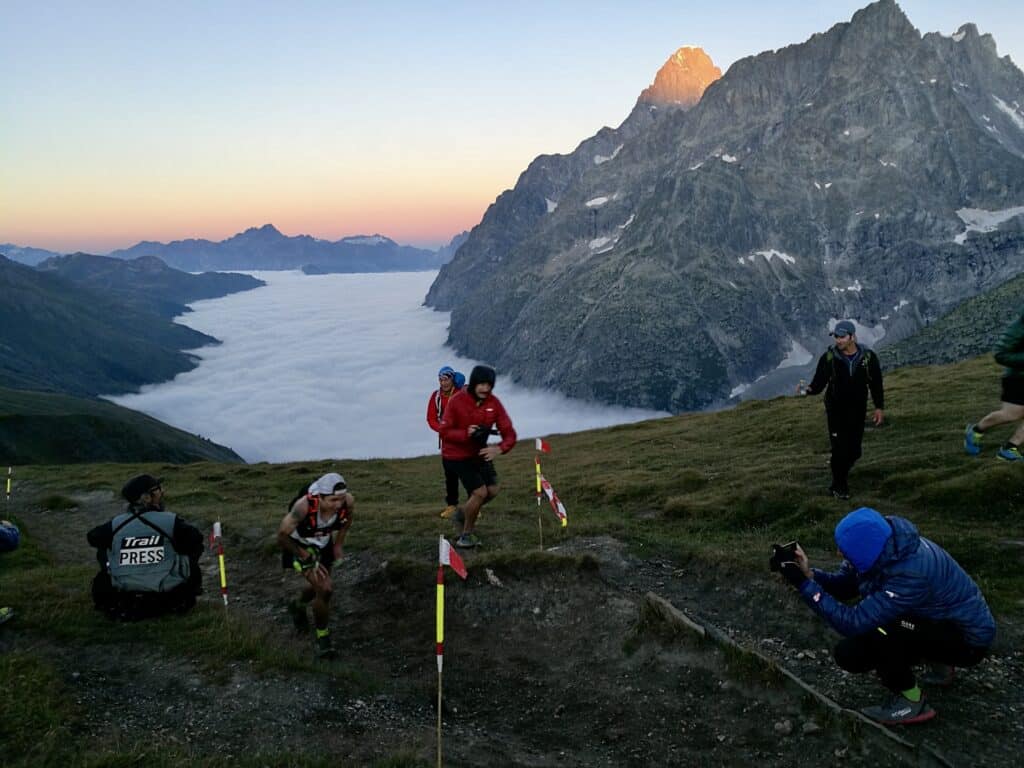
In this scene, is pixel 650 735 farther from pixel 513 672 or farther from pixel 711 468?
pixel 711 468

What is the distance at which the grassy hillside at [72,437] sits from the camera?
100938 mm

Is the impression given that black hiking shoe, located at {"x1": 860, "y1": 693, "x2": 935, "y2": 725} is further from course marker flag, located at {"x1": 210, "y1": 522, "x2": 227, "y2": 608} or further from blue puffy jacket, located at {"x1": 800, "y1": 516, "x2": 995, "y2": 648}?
course marker flag, located at {"x1": 210, "y1": 522, "x2": 227, "y2": 608}

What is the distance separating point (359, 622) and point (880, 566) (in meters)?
10.1

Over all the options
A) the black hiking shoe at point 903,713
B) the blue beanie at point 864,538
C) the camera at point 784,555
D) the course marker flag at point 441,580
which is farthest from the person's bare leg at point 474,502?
the black hiking shoe at point 903,713

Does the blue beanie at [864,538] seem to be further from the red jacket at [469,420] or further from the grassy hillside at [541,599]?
the red jacket at [469,420]

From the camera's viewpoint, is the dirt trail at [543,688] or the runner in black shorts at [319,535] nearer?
the dirt trail at [543,688]

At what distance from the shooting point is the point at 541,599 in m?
12.8

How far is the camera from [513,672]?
10.9 meters

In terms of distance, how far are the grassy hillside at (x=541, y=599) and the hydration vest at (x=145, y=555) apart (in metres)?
0.82

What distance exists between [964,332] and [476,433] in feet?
491

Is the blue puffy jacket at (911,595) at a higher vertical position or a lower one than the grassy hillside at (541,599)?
higher

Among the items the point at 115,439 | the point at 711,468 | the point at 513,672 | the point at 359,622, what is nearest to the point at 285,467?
the point at 711,468

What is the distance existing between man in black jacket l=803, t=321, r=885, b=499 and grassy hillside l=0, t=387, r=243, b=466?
4336 inches

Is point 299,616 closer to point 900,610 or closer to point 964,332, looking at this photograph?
point 900,610
